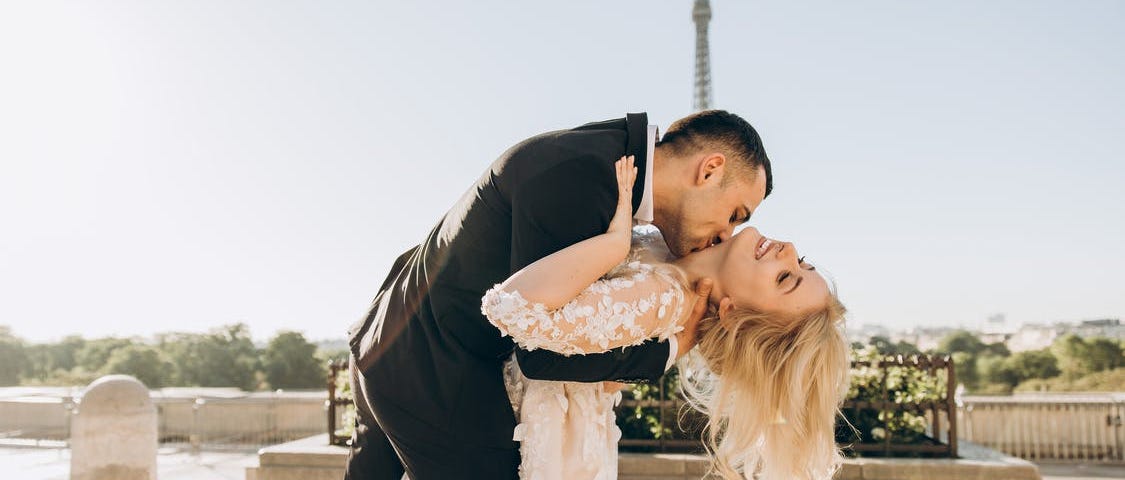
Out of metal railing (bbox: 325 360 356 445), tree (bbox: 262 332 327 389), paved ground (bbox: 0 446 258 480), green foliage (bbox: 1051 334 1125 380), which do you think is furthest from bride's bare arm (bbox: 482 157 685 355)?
green foliage (bbox: 1051 334 1125 380)

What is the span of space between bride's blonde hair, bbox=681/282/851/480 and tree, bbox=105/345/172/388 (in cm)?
2322

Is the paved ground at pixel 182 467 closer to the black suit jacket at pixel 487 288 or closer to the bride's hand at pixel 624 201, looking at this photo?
the black suit jacket at pixel 487 288

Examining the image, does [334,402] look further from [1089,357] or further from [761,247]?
[1089,357]

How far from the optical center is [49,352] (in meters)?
26.1

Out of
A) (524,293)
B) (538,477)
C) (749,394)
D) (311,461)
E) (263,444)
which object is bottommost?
(263,444)

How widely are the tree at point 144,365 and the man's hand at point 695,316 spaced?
23.2m

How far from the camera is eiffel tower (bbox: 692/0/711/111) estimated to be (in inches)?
1531

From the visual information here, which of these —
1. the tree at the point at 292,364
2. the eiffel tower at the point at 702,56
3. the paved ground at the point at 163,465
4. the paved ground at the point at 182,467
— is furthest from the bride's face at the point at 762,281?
the eiffel tower at the point at 702,56

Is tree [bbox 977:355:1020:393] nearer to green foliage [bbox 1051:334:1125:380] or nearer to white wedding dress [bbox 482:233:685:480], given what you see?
green foliage [bbox 1051:334:1125:380]

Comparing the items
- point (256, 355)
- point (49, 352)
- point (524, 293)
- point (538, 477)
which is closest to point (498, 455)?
point (538, 477)

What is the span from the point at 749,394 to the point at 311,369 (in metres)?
19.7

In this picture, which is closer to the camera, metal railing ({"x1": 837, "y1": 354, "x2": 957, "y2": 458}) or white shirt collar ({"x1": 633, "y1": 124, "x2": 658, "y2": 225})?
white shirt collar ({"x1": 633, "y1": 124, "x2": 658, "y2": 225})

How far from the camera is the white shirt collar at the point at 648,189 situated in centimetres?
229

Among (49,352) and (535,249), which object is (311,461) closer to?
(535,249)
